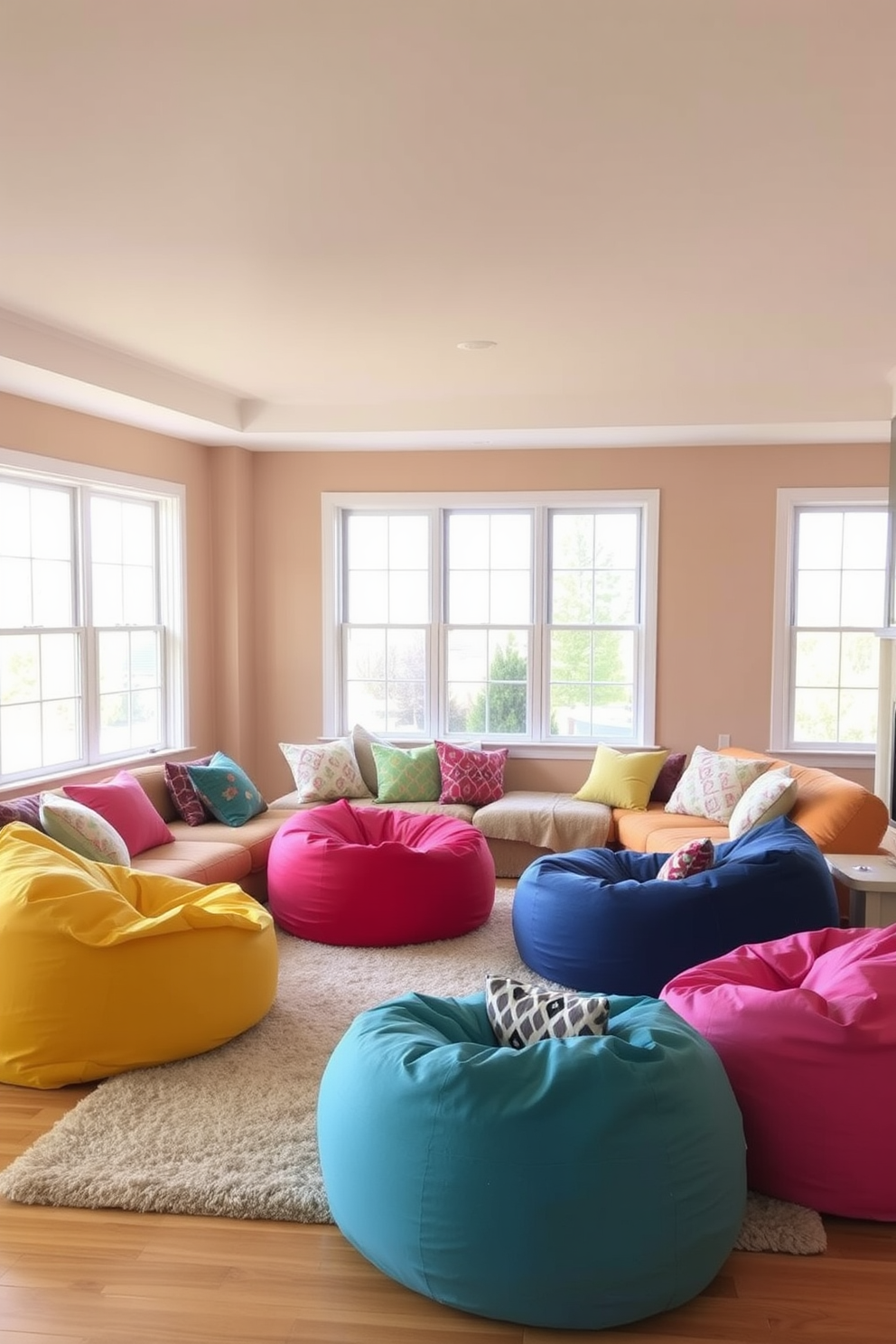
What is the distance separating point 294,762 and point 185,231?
3755mm

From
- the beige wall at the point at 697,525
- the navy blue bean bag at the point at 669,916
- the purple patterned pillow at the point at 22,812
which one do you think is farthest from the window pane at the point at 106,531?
the navy blue bean bag at the point at 669,916

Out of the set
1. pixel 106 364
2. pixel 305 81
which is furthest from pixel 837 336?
pixel 106 364

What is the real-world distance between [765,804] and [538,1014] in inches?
112

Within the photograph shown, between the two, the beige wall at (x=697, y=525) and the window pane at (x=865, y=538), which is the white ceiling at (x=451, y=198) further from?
the window pane at (x=865, y=538)

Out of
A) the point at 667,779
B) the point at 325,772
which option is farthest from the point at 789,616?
the point at 325,772

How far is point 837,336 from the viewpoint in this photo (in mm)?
5000

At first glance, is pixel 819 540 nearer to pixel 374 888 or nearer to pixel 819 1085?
pixel 374 888

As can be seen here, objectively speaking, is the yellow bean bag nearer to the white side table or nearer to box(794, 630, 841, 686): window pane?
the white side table

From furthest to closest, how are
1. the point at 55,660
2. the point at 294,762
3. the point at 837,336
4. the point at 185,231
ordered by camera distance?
the point at 294,762 < the point at 55,660 < the point at 837,336 < the point at 185,231

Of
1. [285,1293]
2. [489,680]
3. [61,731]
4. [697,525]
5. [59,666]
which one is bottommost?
[285,1293]

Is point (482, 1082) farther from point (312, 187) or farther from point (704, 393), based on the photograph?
point (704, 393)

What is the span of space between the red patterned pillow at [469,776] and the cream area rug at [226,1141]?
2.30m

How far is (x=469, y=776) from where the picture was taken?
658cm

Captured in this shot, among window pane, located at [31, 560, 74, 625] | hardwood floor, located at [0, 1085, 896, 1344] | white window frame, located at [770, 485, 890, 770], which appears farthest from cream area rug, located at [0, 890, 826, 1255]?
white window frame, located at [770, 485, 890, 770]
